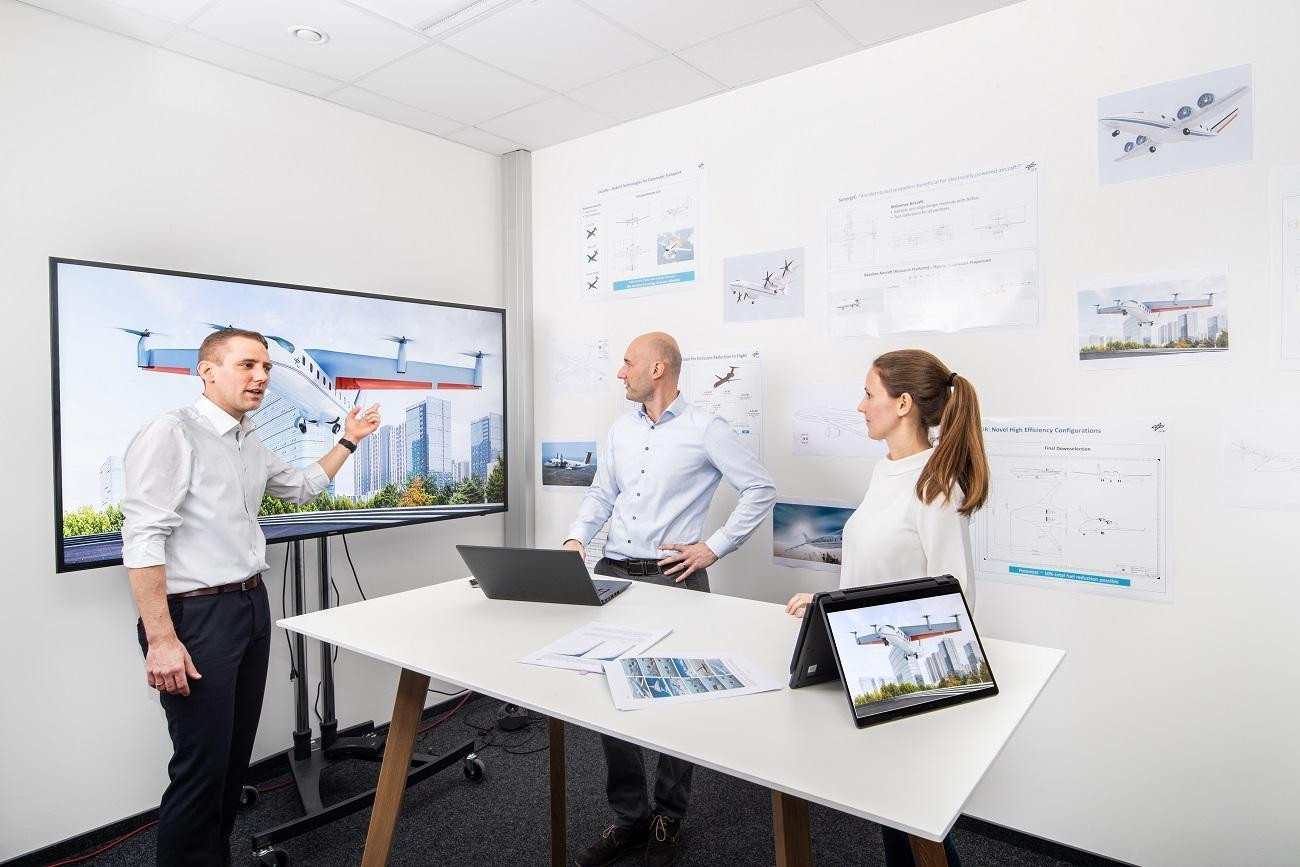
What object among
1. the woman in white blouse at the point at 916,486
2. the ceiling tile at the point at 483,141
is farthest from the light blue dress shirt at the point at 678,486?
the ceiling tile at the point at 483,141

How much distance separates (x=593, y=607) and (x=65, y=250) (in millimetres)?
2127

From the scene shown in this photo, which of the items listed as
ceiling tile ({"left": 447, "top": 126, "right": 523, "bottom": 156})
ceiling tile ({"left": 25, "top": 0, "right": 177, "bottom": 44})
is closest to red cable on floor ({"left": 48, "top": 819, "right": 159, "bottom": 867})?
ceiling tile ({"left": 25, "top": 0, "right": 177, "bottom": 44})

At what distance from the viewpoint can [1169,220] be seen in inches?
86.8

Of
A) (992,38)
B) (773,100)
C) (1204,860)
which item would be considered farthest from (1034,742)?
(773,100)

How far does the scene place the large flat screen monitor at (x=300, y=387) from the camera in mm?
2264

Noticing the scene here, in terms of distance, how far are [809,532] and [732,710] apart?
5.58 feet

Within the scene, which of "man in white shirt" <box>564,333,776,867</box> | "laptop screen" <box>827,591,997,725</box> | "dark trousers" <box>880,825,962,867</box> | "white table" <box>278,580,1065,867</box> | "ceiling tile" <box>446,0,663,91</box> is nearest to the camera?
"white table" <box>278,580,1065,867</box>

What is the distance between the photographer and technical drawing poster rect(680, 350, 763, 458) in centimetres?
307

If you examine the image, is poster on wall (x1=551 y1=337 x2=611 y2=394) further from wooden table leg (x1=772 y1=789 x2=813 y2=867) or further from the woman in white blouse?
wooden table leg (x1=772 y1=789 x2=813 y2=867)

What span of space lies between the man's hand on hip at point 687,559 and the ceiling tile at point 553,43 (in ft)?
5.91

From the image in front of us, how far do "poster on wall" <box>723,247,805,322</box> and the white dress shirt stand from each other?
1870 mm

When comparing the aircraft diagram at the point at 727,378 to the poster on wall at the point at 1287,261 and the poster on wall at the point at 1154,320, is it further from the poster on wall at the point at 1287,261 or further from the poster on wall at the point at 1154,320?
Result: the poster on wall at the point at 1287,261

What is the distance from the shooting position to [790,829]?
4.26 ft

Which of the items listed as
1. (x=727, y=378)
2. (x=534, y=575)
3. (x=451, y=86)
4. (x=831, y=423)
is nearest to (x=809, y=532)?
(x=831, y=423)
